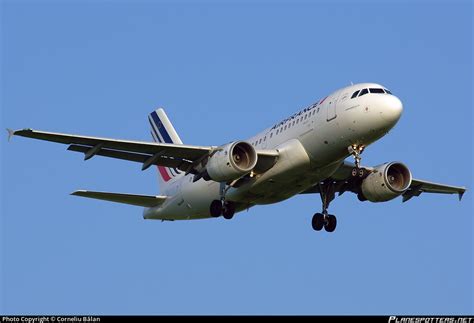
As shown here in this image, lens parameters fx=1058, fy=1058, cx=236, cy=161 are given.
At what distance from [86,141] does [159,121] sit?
14255 millimetres

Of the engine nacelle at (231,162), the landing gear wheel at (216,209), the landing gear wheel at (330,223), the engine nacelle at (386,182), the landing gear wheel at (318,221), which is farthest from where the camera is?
the landing gear wheel at (318,221)

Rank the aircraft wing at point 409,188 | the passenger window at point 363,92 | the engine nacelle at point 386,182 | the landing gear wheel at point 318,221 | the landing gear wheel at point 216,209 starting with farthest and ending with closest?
the landing gear wheel at point 318,221 < the aircraft wing at point 409,188 < the engine nacelle at point 386,182 < the landing gear wheel at point 216,209 < the passenger window at point 363,92

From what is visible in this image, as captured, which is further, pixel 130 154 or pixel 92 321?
pixel 130 154

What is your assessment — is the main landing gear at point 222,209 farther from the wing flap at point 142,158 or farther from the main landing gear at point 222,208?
the wing flap at point 142,158

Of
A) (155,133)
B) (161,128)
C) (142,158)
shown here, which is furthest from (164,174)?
(142,158)

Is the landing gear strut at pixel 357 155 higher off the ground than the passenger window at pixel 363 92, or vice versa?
the passenger window at pixel 363 92

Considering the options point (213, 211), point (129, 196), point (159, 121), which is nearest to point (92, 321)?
point (213, 211)

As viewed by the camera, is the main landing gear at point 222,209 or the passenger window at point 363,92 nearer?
the passenger window at point 363,92

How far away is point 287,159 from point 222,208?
4617 millimetres

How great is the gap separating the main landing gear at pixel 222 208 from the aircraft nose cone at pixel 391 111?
28.8ft

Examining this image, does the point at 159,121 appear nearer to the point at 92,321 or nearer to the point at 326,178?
the point at 326,178

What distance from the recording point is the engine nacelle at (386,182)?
161 ft

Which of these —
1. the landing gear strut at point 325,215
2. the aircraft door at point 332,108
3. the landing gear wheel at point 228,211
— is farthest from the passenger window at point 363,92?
the landing gear wheel at point 228,211

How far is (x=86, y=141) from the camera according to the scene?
45.3 meters
